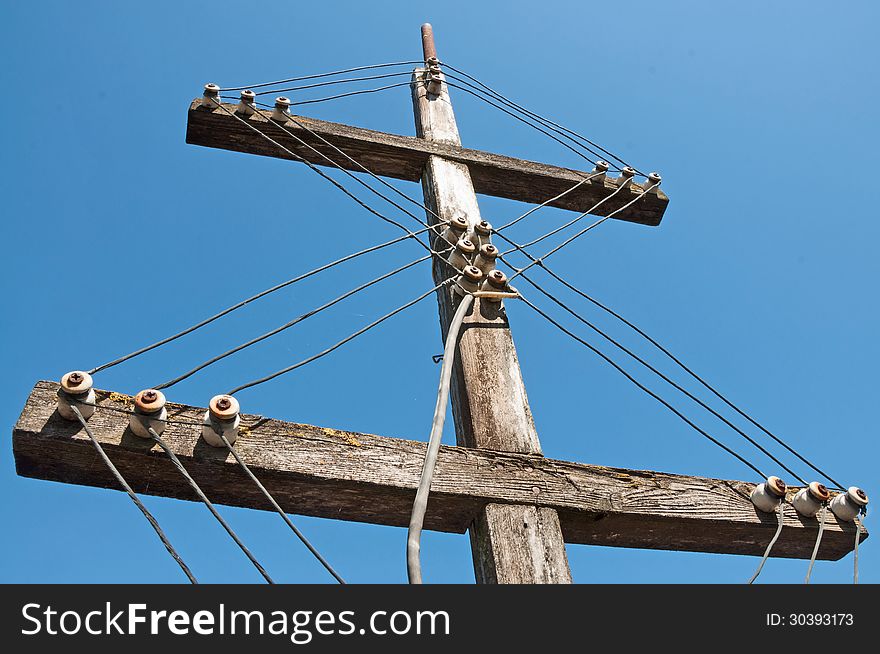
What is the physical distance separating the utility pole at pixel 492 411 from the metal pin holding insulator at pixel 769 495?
64cm

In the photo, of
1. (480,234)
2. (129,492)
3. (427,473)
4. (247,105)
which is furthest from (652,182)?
(129,492)

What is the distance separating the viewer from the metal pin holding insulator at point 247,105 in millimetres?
3443

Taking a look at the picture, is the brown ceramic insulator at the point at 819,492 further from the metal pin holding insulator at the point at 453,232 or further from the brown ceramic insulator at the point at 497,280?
the metal pin holding insulator at the point at 453,232

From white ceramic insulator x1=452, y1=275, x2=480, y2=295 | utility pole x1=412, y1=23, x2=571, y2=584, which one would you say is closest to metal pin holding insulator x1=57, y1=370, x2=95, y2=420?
utility pole x1=412, y1=23, x2=571, y2=584

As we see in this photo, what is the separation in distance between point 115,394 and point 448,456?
84 centimetres

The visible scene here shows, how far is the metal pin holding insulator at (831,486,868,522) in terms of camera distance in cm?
223

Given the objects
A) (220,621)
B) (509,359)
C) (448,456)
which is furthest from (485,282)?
(220,621)

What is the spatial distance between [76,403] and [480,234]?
4.94 ft

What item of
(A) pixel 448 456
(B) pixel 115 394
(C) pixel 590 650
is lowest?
(C) pixel 590 650

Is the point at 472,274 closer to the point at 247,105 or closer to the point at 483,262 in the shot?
the point at 483,262

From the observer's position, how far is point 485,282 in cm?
260

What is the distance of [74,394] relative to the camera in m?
1.77

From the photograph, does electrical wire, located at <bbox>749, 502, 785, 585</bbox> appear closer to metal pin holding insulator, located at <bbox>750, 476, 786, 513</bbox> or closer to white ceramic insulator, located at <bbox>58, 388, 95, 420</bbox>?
metal pin holding insulator, located at <bbox>750, 476, 786, 513</bbox>

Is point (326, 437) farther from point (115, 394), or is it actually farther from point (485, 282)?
point (485, 282)
